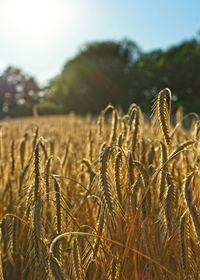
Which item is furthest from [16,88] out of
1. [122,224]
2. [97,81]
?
[122,224]

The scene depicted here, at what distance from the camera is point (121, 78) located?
30.2 m

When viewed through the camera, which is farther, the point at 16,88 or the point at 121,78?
the point at 16,88

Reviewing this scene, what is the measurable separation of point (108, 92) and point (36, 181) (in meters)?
29.0

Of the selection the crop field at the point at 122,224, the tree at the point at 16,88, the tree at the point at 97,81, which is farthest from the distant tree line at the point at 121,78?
the crop field at the point at 122,224

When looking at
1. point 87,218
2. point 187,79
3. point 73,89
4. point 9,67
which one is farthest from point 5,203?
point 9,67

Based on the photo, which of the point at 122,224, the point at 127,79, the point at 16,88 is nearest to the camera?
the point at 122,224

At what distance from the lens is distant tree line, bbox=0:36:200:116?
28.2m

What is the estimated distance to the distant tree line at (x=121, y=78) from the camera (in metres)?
28.2

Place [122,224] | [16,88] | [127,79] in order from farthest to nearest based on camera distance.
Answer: [16,88], [127,79], [122,224]

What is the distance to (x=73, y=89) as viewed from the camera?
31000 mm

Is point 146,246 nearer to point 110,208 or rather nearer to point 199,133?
point 110,208

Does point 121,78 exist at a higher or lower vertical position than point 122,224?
higher

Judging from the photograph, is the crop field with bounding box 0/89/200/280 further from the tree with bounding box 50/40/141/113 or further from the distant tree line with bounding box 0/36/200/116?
the tree with bounding box 50/40/141/113

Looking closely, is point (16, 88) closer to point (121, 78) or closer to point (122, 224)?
point (121, 78)
